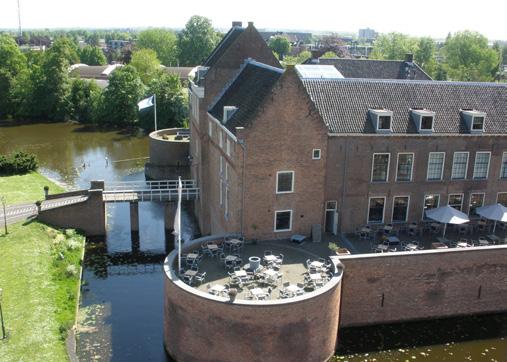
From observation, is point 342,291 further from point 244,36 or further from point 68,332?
point 244,36

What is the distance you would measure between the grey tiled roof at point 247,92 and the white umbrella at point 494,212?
1653 centimetres

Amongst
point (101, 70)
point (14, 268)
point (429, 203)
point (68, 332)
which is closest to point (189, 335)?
point (68, 332)

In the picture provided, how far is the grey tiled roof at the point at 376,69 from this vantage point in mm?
58828

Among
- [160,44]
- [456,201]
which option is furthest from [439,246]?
[160,44]

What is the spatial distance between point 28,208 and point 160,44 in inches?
4799

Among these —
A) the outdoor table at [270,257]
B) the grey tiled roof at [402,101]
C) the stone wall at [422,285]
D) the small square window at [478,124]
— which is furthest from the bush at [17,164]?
the small square window at [478,124]

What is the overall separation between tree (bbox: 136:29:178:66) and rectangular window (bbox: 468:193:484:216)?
12860cm

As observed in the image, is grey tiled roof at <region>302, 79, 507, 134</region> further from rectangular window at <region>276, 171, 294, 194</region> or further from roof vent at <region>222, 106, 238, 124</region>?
roof vent at <region>222, 106, 238, 124</region>

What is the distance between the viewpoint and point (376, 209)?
114 feet

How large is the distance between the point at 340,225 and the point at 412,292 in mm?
6424

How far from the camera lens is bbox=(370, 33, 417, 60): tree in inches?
4742

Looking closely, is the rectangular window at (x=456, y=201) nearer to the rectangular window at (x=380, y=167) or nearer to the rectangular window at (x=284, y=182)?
the rectangular window at (x=380, y=167)

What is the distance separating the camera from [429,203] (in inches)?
1395

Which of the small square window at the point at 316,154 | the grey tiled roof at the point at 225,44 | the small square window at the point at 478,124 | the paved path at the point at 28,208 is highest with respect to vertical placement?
the grey tiled roof at the point at 225,44
